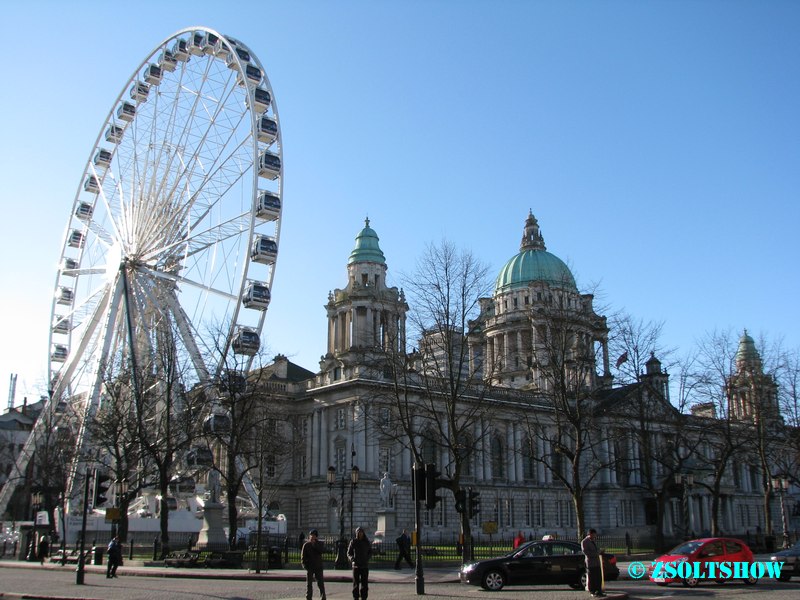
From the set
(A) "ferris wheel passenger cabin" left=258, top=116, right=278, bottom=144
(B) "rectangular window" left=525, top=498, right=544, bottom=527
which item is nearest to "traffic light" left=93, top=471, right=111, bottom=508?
(A) "ferris wheel passenger cabin" left=258, top=116, right=278, bottom=144

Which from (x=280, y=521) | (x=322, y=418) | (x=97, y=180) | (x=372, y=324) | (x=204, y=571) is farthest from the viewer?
(x=372, y=324)

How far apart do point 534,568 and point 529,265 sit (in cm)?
9150

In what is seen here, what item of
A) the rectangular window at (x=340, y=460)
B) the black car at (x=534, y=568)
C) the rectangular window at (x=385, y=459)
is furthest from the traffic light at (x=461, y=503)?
the rectangular window at (x=340, y=460)

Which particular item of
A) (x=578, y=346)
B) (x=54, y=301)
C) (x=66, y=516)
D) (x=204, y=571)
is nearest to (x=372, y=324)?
(x=54, y=301)

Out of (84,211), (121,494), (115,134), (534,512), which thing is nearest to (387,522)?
(121,494)

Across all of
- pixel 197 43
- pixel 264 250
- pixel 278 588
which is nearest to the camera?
pixel 278 588

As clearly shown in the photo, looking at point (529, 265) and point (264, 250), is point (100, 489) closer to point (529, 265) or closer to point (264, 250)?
point (264, 250)

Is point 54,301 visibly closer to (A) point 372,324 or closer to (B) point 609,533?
(A) point 372,324

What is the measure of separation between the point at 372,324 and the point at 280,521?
27641 mm

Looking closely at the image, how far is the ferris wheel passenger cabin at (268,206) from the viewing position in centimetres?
5322

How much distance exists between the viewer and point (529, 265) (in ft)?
386

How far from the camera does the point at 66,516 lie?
56375 millimetres

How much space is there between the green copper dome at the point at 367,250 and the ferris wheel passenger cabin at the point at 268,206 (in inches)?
1733

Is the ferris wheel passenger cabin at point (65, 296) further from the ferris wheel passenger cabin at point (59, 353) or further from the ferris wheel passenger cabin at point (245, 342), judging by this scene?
the ferris wheel passenger cabin at point (245, 342)
